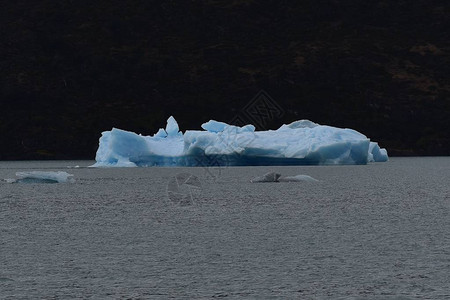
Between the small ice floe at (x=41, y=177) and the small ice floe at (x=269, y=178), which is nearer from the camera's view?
the small ice floe at (x=41, y=177)

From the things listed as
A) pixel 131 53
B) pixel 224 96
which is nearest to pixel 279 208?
pixel 224 96

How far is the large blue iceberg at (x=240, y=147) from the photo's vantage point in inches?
1572

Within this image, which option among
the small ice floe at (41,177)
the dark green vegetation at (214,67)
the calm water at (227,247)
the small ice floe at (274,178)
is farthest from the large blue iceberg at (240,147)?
the dark green vegetation at (214,67)

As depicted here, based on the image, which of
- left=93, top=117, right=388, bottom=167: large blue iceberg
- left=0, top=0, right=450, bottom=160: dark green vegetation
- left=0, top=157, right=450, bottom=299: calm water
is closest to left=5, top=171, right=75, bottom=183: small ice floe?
left=0, top=157, right=450, bottom=299: calm water

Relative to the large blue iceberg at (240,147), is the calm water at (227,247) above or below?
below

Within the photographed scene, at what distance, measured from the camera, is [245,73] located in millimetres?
83125

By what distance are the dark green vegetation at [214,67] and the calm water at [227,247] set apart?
5204 cm

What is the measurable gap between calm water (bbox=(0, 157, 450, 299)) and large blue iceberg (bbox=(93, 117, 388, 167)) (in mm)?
16701

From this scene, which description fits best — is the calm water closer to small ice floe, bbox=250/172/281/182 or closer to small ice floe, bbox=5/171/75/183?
small ice floe, bbox=5/171/75/183

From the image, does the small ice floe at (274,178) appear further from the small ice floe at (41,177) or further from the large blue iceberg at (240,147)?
the large blue iceberg at (240,147)

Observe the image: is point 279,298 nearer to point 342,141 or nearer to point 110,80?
point 342,141

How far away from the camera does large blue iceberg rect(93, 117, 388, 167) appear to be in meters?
39.9

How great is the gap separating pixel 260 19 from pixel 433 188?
64061mm

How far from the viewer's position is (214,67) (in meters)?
83.9
